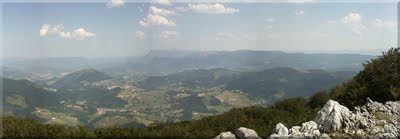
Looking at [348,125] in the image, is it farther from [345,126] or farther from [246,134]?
[246,134]

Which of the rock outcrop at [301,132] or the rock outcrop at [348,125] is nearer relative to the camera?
the rock outcrop at [348,125]

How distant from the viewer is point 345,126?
25500 millimetres

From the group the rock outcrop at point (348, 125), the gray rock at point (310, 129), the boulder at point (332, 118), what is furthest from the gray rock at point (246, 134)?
the boulder at point (332, 118)

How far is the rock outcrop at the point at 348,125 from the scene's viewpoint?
24.4 metres

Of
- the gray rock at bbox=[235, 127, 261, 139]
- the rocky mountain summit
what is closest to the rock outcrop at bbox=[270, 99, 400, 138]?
the rocky mountain summit

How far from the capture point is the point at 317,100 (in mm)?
81625

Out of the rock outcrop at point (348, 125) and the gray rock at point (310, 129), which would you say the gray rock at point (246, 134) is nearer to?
the rock outcrop at point (348, 125)

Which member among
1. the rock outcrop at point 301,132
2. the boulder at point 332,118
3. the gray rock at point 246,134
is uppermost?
the boulder at point 332,118

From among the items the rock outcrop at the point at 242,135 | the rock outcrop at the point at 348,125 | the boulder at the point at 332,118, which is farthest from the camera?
the rock outcrop at the point at 242,135

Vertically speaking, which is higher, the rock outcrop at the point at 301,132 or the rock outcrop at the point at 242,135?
the rock outcrop at the point at 301,132

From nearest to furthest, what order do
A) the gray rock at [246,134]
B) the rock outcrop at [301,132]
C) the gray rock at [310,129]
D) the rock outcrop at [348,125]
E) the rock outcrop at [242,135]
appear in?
the rock outcrop at [348,125] < the rock outcrop at [301,132] < the gray rock at [310,129] < the rock outcrop at [242,135] < the gray rock at [246,134]

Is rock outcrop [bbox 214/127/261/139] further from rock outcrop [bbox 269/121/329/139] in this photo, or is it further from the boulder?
the boulder

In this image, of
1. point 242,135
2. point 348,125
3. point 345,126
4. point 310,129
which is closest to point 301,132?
point 310,129

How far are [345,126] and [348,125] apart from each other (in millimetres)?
268
